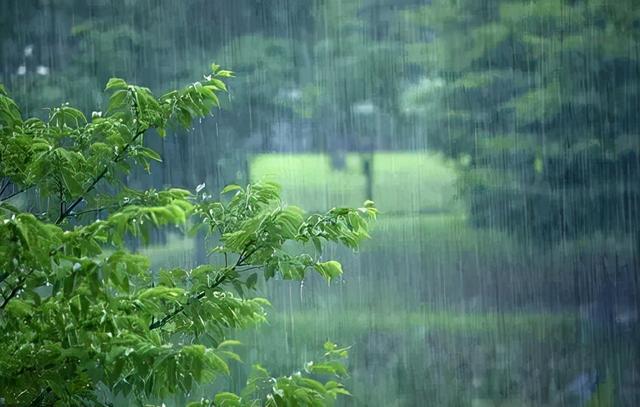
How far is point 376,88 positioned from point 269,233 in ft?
5.20

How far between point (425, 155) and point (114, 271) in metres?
2.15

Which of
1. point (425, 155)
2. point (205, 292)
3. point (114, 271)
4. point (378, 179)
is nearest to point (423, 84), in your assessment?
point (425, 155)

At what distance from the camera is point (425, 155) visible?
12.1ft

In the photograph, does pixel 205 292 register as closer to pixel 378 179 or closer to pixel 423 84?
pixel 378 179

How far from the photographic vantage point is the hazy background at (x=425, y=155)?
12.0ft

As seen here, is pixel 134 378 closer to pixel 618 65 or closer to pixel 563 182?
pixel 563 182

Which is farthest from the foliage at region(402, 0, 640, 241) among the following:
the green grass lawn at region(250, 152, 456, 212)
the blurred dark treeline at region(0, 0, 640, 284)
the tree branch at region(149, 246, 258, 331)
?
the tree branch at region(149, 246, 258, 331)

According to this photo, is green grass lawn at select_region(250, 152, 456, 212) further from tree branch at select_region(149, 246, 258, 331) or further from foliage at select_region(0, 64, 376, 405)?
tree branch at select_region(149, 246, 258, 331)

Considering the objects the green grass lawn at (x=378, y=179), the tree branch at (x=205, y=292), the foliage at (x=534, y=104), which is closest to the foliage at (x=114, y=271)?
the tree branch at (x=205, y=292)

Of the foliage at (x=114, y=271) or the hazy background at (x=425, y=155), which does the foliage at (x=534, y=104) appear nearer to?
the hazy background at (x=425, y=155)

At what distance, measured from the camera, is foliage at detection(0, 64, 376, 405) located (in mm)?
1769

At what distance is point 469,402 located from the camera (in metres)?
3.72

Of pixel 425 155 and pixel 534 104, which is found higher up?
pixel 534 104

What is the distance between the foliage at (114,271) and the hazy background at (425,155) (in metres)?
1.23
